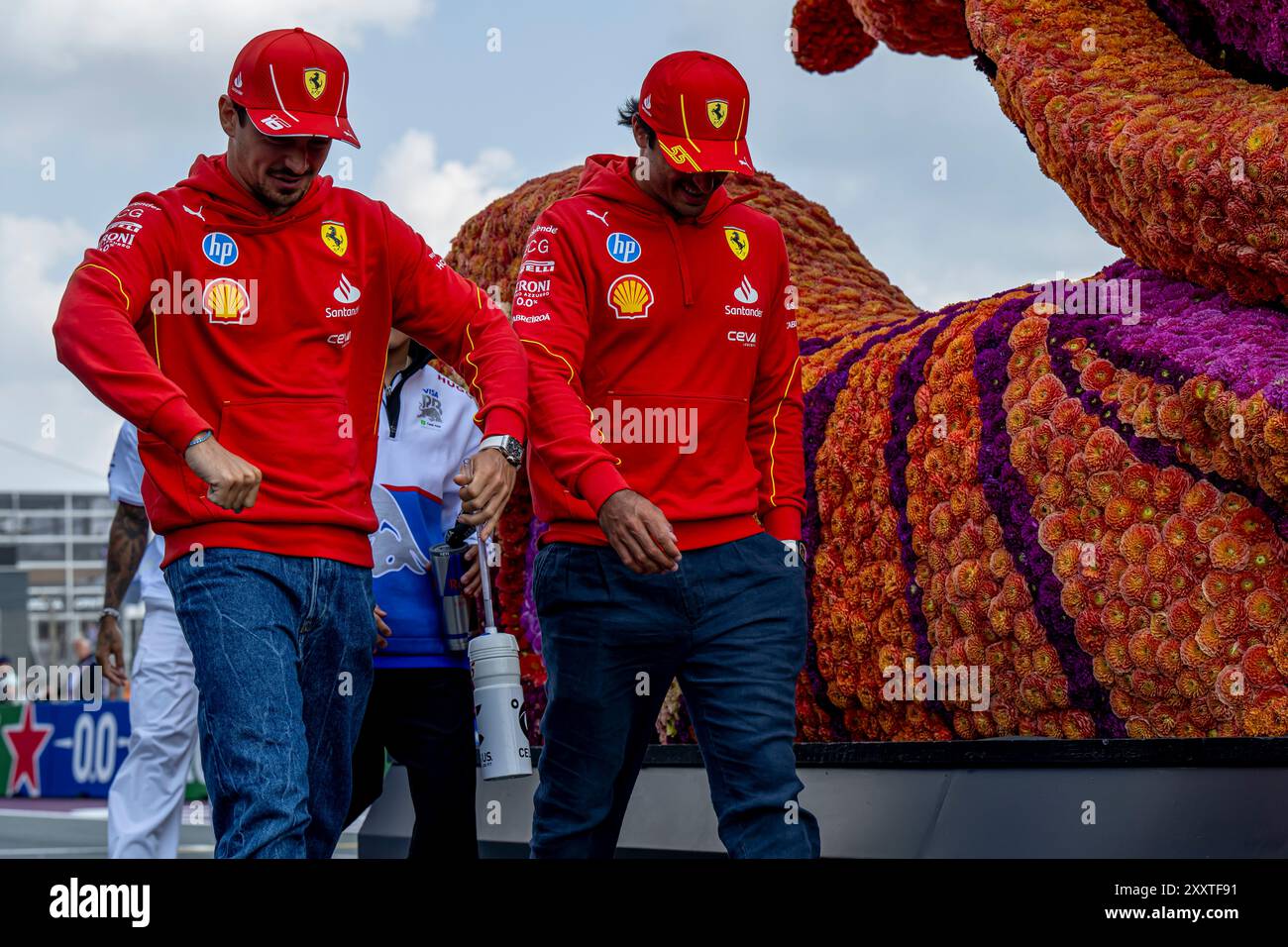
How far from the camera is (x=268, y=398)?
3756mm

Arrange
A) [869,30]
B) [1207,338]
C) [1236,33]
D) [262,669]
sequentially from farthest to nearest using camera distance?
[869,30], [1236,33], [1207,338], [262,669]

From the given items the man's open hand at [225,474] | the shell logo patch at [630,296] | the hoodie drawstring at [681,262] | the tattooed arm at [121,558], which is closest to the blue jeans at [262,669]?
the man's open hand at [225,474]

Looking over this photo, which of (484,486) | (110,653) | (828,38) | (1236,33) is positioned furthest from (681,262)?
(828,38)

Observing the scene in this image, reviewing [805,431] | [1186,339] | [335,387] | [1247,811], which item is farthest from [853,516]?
[335,387]

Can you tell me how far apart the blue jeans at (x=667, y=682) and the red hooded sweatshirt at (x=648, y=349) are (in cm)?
11

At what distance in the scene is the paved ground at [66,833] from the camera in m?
10.6

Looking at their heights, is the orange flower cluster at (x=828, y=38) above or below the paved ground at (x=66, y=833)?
above

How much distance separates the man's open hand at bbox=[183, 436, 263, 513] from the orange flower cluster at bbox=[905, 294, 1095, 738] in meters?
2.56

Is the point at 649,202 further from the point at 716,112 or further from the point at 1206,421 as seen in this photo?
the point at 1206,421

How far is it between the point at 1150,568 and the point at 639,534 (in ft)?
5.59

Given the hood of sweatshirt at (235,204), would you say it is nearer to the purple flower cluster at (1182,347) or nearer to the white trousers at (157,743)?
the purple flower cluster at (1182,347)

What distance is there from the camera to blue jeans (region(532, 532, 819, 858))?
4.05 metres

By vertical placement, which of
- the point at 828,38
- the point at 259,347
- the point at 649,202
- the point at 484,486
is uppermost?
the point at 828,38

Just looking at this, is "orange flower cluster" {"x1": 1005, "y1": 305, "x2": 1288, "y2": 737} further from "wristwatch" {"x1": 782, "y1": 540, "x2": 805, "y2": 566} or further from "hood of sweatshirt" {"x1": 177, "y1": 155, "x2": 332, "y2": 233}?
"hood of sweatshirt" {"x1": 177, "y1": 155, "x2": 332, "y2": 233}
